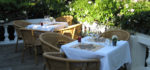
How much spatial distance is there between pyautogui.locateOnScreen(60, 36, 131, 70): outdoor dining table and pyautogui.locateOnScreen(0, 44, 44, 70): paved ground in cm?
150

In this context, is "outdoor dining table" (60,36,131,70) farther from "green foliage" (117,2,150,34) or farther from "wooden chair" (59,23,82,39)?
"wooden chair" (59,23,82,39)

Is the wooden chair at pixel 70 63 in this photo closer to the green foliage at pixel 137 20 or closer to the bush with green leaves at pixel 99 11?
the green foliage at pixel 137 20

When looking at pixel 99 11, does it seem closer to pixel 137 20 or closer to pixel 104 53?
pixel 137 20

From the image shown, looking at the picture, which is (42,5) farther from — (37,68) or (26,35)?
(37,68)

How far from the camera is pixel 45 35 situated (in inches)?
121

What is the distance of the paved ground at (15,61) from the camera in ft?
12.1

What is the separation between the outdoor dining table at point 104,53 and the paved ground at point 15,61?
1.50 metres

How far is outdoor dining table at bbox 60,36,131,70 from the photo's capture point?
2113mm

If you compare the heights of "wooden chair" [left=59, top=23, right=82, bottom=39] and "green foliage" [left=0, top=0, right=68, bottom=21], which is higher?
"green foliage" [left=0, top=0, right=68, bottom=21]

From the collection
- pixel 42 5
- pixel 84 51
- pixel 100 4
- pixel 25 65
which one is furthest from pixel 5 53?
pixel 84 51

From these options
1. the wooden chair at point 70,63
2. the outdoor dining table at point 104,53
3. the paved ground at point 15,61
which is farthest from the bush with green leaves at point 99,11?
the wooden chair at point 70,63

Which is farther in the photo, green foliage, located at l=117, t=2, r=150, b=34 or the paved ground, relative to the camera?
the paved ground

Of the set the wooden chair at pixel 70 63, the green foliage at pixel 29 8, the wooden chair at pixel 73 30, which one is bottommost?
the wooden chair at pixel 70 63

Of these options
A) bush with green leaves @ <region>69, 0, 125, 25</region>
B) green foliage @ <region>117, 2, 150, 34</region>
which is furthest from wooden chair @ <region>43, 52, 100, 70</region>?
bush with green leaves @ <region>69, 0, 125, 25</region>
